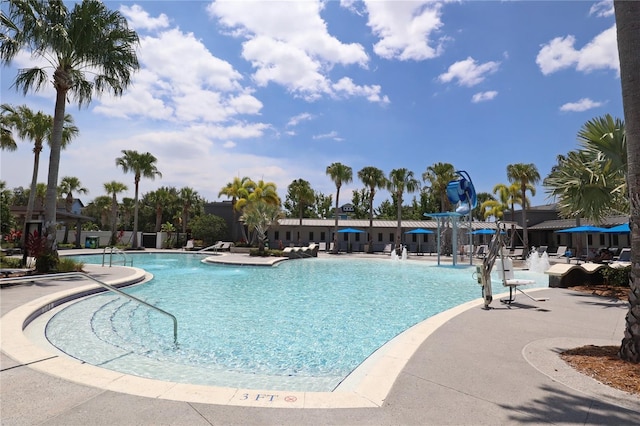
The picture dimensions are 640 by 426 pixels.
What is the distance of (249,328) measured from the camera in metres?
7.80

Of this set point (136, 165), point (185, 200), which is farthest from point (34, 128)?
point (185, 200)

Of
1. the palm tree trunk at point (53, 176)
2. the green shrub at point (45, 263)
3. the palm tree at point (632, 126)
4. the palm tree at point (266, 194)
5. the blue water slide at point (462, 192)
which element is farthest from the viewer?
the palm tree at point (266, 194)

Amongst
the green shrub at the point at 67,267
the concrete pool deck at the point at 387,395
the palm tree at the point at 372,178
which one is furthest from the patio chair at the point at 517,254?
the green shrub at the point at 67,267

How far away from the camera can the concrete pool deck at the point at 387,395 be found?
3.18 meters

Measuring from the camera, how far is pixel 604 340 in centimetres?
580

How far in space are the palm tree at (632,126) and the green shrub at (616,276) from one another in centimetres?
843

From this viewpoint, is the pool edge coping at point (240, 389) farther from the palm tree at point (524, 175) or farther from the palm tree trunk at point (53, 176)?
the palm tree at point (524, 175)

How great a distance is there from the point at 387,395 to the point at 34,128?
30.2 metres

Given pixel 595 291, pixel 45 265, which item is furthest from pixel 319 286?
pixel 45 265

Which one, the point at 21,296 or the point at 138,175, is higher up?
the point at 138,175

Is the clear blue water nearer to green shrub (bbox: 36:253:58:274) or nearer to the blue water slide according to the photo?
green shrub (bbox: 36:253:58:274)

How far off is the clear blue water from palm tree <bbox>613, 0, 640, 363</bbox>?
3.60m

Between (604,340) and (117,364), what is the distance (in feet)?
24.6

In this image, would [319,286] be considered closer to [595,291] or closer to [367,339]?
[367,339]
